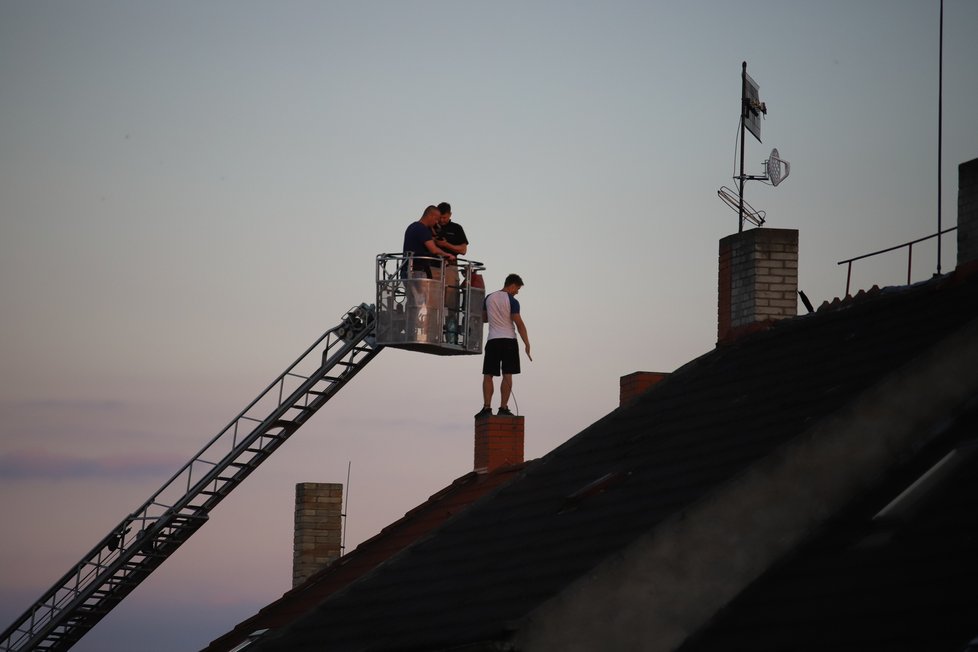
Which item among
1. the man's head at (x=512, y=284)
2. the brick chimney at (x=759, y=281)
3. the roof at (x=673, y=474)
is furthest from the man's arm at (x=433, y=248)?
the roof at (x=673, y=474)

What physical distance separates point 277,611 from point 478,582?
908 centimetres

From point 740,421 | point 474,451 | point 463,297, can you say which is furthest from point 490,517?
point 463,297

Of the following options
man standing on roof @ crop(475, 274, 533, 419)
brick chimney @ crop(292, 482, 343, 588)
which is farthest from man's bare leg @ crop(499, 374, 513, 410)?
brick chimney @ crop(292, 482, 343, 588)

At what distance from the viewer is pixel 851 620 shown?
8.85m

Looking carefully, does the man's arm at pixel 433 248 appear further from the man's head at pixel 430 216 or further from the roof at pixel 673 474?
the roof at pixel 673 474

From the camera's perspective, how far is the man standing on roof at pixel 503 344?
1961 centimetres

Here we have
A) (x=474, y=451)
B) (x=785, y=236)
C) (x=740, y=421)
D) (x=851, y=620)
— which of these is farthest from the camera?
(x=474, y=451)

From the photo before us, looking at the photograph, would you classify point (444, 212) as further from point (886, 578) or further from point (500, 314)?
point (886, 578)

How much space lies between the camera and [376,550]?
64.9 ft

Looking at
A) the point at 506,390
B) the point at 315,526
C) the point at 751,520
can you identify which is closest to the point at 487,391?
the point at 506,390

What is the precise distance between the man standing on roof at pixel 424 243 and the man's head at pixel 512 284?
1915 mm

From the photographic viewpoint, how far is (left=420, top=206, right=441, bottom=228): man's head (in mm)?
21266

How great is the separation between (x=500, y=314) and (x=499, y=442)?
159cm

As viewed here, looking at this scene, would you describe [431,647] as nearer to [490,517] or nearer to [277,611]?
[490,517]
